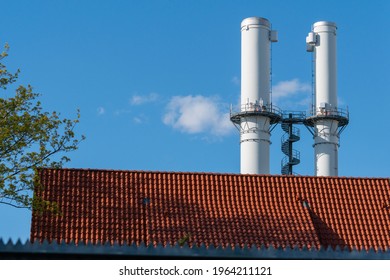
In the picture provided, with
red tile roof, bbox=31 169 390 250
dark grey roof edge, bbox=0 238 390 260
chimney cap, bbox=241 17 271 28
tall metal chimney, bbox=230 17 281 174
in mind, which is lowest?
dark grey roof edge, bbox=0 238 390 260

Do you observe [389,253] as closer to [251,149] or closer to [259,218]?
[259,218]

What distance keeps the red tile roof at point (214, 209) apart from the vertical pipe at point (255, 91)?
20855mm

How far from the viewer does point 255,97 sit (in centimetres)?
5375

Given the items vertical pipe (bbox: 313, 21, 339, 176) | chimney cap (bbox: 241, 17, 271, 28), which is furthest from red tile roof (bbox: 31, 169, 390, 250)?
chimney cap (bbox: 241, 17, 271, 28)

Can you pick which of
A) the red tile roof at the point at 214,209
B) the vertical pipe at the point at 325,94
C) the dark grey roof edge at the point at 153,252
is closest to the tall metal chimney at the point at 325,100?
the vertical pipe at the point at 325,94

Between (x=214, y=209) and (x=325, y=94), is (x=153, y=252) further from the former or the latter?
(x=325, y=94)

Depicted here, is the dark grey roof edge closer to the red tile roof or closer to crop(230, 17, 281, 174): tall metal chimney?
the red tile roof

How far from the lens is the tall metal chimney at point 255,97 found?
53.1m

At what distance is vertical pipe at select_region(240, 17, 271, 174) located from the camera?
52969mm

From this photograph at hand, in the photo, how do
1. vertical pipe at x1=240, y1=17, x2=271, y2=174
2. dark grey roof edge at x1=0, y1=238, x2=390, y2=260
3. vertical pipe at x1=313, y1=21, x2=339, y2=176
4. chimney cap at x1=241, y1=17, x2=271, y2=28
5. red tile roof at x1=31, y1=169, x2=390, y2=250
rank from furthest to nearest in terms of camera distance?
vertical pipe at x1=313, y1=21, x2=339, y2=176 → chimney cap at x1=241, y1=17, x2=271, y2=28 → vertical pipe at x1=240, y1=17, x2=271, y2=174 → red tile roof at x1=31, y1=169, x2=390, y2=250 → dark grey roof edge at x1=0, y1=238, x2=390, y2=260
